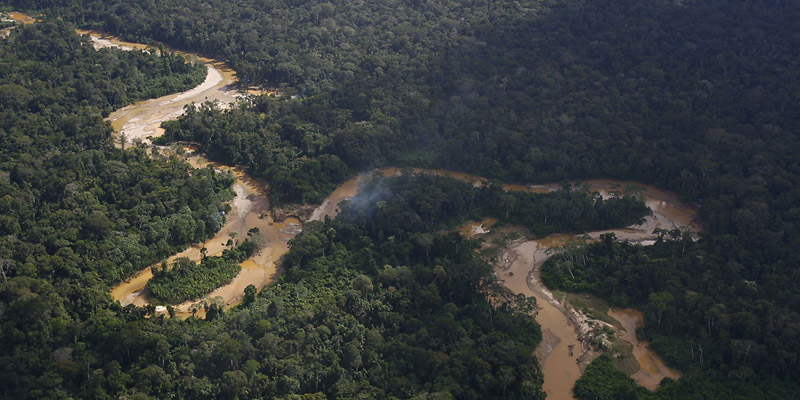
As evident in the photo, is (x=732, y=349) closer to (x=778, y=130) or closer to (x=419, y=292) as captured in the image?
(x=419, y=292)

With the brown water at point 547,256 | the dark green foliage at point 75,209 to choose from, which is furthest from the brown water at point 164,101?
the brown water at point 547,256

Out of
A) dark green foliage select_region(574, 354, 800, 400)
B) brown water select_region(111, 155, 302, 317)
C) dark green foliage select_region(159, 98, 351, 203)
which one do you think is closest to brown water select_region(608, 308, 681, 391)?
dark green foliage select_region(574, 354, 800, 400)

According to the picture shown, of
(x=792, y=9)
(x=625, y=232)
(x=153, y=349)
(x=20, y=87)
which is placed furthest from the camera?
(x=792, y=9)

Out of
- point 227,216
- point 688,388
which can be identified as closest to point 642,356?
point 688,388

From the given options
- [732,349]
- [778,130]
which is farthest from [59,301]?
[778,130]

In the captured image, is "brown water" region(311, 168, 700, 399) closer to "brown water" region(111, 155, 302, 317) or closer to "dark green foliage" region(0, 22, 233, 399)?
"brown water" region(111, 155, 302, 317)

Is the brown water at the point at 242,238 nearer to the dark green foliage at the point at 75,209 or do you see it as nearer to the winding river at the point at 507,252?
the winding river at the point at 507,252

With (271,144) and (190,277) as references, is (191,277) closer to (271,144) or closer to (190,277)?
(190,277)
